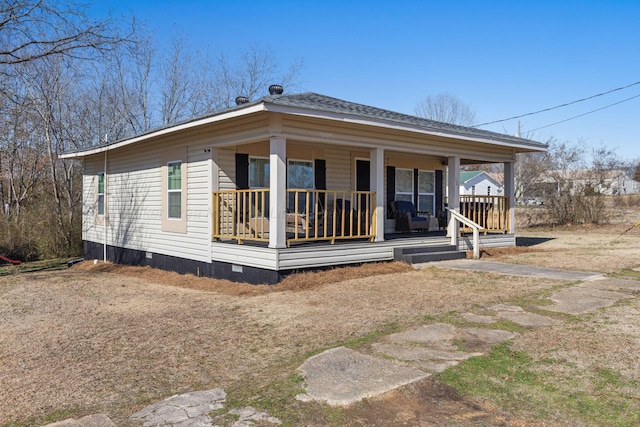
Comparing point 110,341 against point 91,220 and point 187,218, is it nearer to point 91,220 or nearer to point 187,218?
point 187,218

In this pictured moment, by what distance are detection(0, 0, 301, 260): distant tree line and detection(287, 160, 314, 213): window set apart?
4226mm

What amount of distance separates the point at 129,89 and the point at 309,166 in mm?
16488

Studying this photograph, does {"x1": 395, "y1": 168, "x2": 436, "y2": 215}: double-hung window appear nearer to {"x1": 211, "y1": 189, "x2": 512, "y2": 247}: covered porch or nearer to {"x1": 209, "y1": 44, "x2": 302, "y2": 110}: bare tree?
{"x1": 211, "y1": 189, "x2": 512, "y2": 247}: covered porch

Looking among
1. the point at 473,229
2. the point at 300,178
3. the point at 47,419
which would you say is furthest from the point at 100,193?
the point at 47,419

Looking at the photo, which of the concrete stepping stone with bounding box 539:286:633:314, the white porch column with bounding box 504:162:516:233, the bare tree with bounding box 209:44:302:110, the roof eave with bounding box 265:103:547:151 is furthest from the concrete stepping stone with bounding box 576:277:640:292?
the bare tree with bounding box 209:44:302:110

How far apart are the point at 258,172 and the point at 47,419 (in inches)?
288

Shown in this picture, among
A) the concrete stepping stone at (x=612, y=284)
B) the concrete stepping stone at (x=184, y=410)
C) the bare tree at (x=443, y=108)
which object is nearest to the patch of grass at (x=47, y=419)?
the concrete stepping stone at (x=184, y=410)

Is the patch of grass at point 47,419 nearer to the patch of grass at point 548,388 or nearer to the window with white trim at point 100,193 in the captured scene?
the patch of grass at point 548,388

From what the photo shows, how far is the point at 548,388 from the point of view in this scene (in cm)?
337

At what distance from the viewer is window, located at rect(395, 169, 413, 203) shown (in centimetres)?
1313

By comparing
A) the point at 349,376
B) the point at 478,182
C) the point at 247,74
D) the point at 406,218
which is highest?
the point at 247,74

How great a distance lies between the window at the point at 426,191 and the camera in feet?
44.6

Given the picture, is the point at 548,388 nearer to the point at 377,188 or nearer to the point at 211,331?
the point at 211,331

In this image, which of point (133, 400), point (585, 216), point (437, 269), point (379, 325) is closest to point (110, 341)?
point (133, 400)
